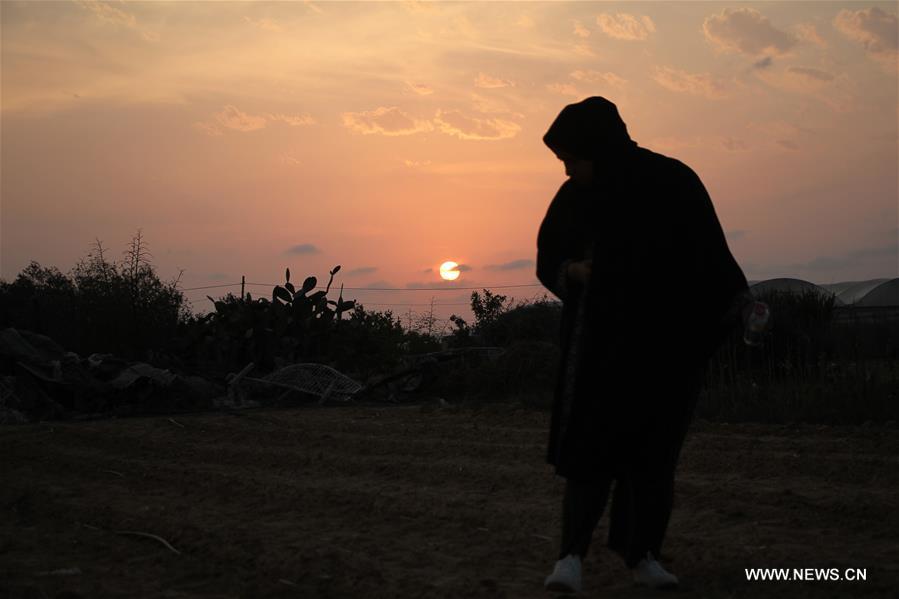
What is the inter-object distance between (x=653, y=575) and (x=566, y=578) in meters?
0.33

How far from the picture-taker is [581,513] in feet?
12.9

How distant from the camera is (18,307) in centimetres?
1688

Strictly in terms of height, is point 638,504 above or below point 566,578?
above

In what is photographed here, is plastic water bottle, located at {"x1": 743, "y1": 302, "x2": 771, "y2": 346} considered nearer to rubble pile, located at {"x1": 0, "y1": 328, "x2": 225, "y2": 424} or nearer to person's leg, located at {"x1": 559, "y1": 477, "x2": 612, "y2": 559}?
person's leg, located at {"x1": 559, "y1": 477, "x2": 612, "y2": 559}

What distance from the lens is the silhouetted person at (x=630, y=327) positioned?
3.86 metres

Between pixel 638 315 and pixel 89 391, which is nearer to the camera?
pixel 638 315

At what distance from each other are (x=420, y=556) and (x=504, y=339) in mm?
13406

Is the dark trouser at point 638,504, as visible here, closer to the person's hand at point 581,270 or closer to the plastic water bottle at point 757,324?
the plastic water bottle at point 757,324

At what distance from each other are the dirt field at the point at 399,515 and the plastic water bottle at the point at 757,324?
2.98 feet

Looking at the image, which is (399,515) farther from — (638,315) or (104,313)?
(104,313)

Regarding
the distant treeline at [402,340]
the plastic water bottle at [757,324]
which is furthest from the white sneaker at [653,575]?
the distant treeline at [402,340]

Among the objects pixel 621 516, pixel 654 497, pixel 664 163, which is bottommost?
pixel 621 516

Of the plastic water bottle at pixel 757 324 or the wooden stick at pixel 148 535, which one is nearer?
the plastic water bottle at pixel 757 324

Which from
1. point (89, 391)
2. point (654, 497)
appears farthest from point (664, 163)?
point (89, 391)
